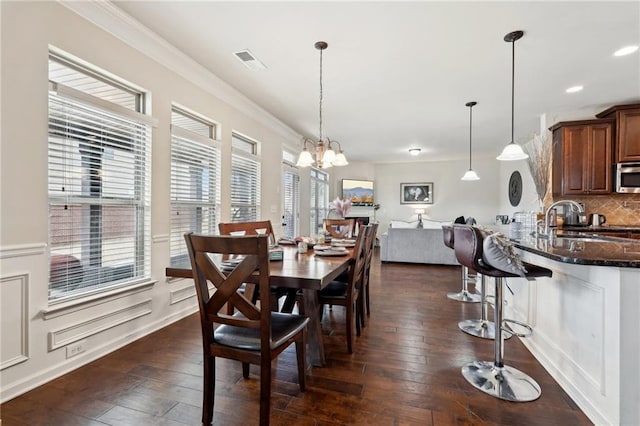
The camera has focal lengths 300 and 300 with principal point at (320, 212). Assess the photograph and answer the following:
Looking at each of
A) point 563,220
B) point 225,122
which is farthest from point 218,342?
point 563,220

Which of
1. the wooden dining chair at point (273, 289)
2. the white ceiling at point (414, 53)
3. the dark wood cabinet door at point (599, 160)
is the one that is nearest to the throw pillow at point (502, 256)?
the wooden dining chair at point (273, 289)

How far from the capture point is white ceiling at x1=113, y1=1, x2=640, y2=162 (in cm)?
234

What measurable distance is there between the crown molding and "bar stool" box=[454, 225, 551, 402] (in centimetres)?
Result: 306

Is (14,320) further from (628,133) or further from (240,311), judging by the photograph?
(628,133)

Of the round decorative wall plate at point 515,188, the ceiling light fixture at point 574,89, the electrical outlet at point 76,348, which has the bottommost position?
the electrical outlet at point 76,348

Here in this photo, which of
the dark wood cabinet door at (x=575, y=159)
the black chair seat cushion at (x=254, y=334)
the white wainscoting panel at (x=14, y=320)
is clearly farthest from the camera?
the dark wood cabinet door at (x=575, y=159)

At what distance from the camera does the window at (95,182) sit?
→ 209 centimetres

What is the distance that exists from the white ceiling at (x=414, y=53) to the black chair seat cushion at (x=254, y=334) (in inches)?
88.9

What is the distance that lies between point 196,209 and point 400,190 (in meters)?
7.22

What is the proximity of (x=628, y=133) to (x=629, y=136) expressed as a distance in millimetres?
44

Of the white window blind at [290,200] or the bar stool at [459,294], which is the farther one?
the white window blind at [290,200]

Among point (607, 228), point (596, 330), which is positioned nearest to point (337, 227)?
point (596, 330)

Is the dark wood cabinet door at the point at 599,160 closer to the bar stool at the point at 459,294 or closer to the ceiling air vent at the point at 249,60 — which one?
the bar stool at the point at 459,294

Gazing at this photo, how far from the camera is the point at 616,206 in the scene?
14.8 ft
